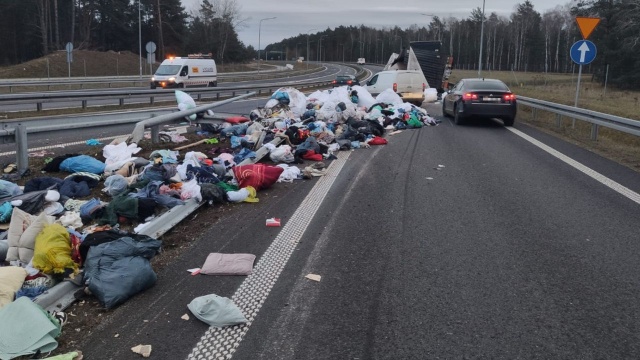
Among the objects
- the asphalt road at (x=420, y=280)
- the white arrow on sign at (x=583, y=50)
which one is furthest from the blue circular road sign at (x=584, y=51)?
the asphalt road at (x=420, y=280)

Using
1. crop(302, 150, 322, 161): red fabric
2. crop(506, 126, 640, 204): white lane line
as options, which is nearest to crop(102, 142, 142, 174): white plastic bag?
crop(302, 150, 322, 161): red fabric

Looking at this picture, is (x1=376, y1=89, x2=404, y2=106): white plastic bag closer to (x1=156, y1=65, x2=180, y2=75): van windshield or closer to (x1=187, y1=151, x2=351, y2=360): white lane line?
(x1=187, y1=151, x2=351, y2=360): white lane line

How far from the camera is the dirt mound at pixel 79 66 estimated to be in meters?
51.1

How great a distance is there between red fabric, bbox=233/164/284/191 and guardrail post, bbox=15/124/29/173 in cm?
311

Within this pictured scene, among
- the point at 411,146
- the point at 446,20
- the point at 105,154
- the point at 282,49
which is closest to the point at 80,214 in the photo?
the point at 105,154

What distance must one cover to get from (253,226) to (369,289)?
2.32m

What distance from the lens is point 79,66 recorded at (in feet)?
A: 192

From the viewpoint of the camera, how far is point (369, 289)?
15.3 ft

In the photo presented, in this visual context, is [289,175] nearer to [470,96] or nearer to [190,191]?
[190,191]

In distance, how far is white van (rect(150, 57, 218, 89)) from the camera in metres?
36.4

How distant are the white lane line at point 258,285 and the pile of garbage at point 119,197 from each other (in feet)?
0.63

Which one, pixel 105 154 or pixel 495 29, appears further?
pixel 495 29

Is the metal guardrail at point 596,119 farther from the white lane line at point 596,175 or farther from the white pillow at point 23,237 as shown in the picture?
the white pillow at point 23,237

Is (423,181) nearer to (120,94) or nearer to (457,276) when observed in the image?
(457,276)
